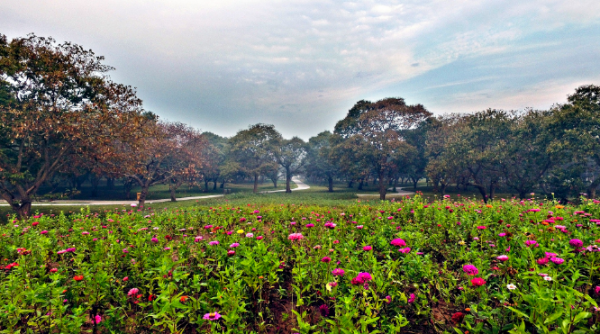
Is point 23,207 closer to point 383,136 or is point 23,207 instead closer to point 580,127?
point 383,136

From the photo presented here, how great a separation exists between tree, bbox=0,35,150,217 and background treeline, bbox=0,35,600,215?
0.19 ft

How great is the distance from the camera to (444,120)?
37750 mm

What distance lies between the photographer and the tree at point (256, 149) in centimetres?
3838

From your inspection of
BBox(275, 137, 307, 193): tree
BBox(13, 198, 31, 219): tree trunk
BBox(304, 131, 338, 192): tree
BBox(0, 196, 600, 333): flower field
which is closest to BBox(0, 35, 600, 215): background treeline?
BBox(13, 198, 31, 219): tree trunk

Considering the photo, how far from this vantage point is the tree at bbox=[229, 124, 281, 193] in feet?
126

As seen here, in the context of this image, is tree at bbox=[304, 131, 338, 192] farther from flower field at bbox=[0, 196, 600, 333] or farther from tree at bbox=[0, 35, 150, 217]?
flower field at bbox=[0, 196, 600, 333]

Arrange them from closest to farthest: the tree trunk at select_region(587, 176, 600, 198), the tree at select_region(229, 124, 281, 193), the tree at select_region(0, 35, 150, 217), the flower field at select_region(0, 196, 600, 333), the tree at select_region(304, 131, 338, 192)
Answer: the flower field at select_region(0, 196, 600, 333) → the tree at select_region(0, 35, 150, 217) → the tree trunk at select_region(587, 176, 600, 198) → the tree at select_region(229, 124, 281, 193) → the tree at select_region(304, 131, 338, 192)

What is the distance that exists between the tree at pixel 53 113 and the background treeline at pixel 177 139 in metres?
0.06

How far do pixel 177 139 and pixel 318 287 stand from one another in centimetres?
3031

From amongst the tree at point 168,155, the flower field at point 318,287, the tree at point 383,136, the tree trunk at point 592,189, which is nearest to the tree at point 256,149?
the tree at point 168,155

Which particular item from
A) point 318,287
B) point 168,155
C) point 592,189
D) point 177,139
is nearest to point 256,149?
point 177,139

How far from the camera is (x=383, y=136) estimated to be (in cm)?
2844

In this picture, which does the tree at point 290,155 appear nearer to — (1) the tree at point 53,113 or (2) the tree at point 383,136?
(2) the tree at point 383,136

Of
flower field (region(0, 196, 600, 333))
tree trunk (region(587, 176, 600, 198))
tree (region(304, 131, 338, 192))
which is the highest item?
tree (region(304, 131, 338, 192))
